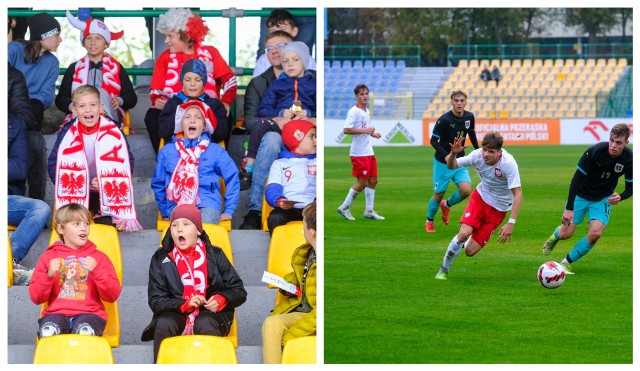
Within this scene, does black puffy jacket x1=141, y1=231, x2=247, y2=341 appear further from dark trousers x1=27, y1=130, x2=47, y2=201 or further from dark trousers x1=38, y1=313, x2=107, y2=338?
dark trousers x1=27, y1=130, x2=47, y2=201

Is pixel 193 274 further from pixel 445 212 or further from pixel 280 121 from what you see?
pixel 445 212

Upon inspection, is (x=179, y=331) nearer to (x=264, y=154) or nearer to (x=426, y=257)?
(x=264, y=154)

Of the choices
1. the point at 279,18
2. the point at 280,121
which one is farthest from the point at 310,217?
the point at 279,18

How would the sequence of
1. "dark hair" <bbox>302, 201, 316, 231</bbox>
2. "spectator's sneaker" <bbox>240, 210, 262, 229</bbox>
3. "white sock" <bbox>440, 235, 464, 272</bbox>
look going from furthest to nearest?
"white sock" <bbox>440, 235, 464, 272</bbox>
"spectator's sneaker" <bbox>240, 210, 262, 229</bbox>
"dark hair" <bbox>302, 201, 316, 231</bbox>

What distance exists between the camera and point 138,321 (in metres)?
5.91

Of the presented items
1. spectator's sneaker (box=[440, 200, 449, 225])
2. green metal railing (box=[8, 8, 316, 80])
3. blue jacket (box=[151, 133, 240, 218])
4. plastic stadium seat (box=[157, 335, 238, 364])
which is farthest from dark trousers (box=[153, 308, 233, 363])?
spectator's sneaker (box=[440, 200, 449, 225])

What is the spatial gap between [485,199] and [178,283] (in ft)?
11.8

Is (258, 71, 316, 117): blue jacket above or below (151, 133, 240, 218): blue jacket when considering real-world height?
above

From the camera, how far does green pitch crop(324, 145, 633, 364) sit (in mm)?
6297

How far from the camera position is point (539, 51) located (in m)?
37.4

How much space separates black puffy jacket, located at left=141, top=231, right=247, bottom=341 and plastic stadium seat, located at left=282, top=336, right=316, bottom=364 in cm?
62

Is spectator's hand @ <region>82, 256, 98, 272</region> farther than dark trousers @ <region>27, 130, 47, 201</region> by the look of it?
No

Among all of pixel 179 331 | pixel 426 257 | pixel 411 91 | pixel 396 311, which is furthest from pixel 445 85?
pixel 179 331
